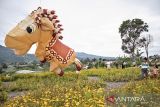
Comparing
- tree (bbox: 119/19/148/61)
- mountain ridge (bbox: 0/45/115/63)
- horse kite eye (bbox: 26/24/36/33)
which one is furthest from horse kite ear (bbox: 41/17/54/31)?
tree (bbox: 119/19/148/61)

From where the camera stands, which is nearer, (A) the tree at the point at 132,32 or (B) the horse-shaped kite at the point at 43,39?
(B) the horse-shaped kite at the point at 43,39

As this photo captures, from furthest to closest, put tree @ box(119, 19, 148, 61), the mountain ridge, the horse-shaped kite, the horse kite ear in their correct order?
1. tree @ box(119, 19, 148, 61)
2. the mountain ridge
3. the horse kite ear
4. the horse-shaped kite

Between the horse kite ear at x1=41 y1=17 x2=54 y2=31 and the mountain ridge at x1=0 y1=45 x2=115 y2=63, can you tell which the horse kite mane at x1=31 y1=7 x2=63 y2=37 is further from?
the mountain ridge at x1=0 y1=45 x2=115 y2=63

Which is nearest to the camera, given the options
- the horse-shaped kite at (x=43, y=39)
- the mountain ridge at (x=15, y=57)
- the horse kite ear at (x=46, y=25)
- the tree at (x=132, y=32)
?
the horse-shaped kite at (x=43, y=39)

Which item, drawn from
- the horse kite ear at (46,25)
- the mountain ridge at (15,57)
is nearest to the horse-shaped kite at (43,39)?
the horse kite ear at (46,25)

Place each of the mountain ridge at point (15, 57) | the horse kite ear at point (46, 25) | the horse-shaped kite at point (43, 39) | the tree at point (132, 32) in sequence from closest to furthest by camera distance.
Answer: the horse-shaped kite at point (43, 39) < the horse kite ear at point (46, 25) < the mountain ridge at point (15, 57) < the tree at point (132, 32)

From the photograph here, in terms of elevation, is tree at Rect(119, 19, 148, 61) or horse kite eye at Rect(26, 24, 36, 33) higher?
tree at Rect(119, 19, 148, 61)

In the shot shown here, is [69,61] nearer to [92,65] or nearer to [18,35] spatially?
[18,35]

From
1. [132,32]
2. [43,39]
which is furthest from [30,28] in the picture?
[132,32]

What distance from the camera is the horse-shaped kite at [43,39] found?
133 inches

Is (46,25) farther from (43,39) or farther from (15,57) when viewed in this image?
(15,57)

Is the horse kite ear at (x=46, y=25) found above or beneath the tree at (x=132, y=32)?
beneath

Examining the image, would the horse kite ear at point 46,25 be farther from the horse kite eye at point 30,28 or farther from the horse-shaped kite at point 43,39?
the horse kite eye at point 30,28

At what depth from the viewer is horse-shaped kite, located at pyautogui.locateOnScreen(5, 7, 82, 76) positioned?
3384mm
